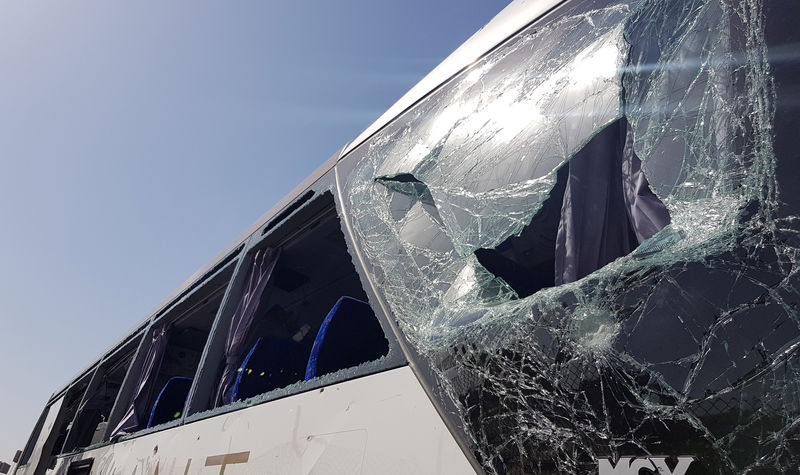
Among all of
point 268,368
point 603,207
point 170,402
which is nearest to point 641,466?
point 603,207

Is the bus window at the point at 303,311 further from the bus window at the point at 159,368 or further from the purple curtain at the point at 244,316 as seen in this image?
the bus window at the point at 159,368

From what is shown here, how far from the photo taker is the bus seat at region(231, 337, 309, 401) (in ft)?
8.22

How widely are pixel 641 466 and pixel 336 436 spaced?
919 mm

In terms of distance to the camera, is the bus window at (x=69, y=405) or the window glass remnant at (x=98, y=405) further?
the bus window at (x=69, y=405)

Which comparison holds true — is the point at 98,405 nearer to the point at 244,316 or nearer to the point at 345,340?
the point at 244,316

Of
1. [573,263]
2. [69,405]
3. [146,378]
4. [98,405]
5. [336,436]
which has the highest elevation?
[69,405]

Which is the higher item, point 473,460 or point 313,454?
point 313,454

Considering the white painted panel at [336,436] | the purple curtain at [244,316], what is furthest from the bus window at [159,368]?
the white painted panel at [336,436]

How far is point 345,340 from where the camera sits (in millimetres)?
2111

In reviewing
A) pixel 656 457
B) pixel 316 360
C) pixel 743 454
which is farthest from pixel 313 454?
pixel 743 454

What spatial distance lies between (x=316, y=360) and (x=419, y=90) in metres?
1.26

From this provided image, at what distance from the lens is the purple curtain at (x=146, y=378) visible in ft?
12.2

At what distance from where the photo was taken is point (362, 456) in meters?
1.26

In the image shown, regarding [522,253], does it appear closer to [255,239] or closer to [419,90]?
[419,90]
